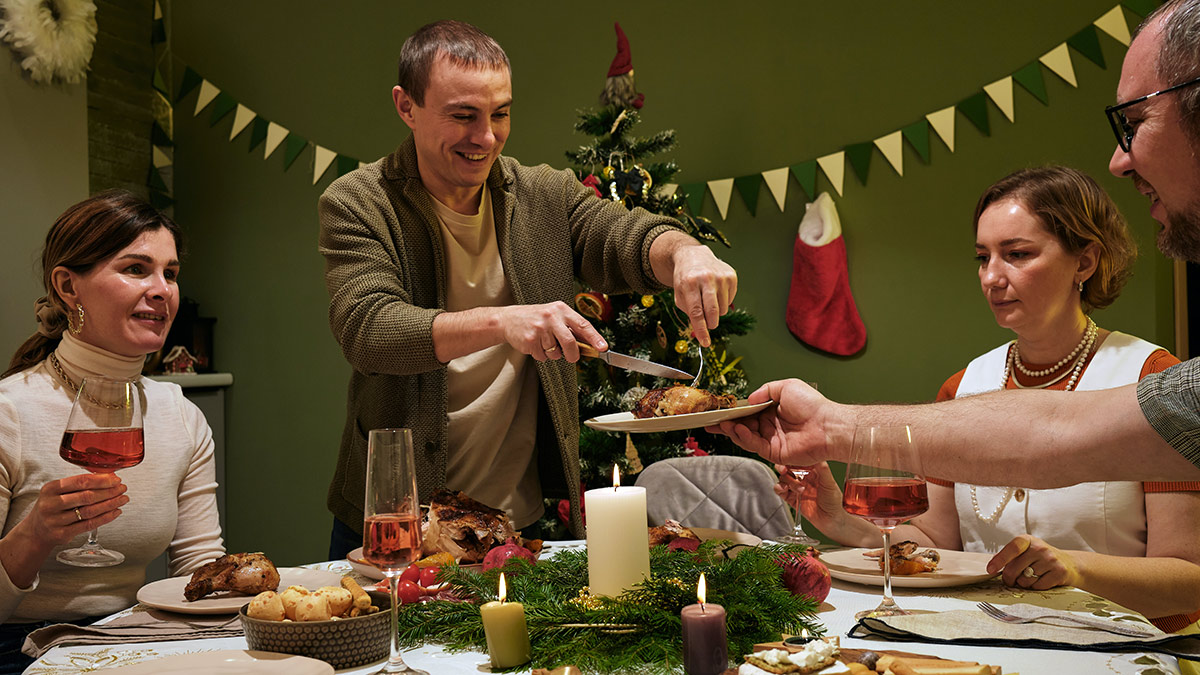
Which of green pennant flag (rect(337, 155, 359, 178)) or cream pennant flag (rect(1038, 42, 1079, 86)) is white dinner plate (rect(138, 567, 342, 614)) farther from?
cream pennant flag (rect(1038, 42, 1079, 86))

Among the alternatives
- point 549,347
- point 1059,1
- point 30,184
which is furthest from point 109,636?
point 1059,1

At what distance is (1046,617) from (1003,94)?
295cm

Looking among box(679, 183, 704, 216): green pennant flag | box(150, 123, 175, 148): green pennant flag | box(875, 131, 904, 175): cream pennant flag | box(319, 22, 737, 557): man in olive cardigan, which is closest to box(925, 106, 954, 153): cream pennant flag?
box(875, 131, 904, 175): cream pennant flag

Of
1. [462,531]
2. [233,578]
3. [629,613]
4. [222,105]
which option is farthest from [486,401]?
[222,105]

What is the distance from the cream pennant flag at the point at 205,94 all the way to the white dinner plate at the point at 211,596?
3.76 metres

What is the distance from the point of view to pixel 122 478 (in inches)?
70.8

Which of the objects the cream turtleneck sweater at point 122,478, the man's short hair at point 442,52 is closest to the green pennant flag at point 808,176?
the man's short hair at point 442,52

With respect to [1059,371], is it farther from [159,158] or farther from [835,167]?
[159,158]

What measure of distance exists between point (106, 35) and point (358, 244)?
9.92 ft

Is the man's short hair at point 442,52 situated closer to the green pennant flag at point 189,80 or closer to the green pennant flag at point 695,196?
the green pennant flag at point 695,196

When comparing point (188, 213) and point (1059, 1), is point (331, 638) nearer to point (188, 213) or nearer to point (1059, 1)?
point (1059, 1)

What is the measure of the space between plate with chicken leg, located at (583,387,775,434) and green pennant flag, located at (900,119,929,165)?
239 cm

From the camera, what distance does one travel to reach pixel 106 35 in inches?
169

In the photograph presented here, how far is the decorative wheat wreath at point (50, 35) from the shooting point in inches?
143
